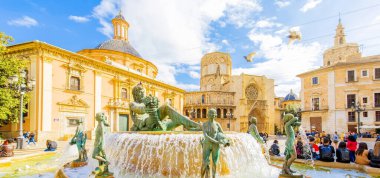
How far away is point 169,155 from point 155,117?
70.8 inches

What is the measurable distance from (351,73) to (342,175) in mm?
28983

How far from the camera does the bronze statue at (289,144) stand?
15.6 feet

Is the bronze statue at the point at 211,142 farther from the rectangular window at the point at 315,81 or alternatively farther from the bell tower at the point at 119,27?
the rectangular window at the point at 315,81

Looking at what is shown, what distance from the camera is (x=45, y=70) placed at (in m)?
16.7

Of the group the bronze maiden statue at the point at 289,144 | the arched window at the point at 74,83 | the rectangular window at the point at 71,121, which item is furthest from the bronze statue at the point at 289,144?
the arched window at the point at 74,83

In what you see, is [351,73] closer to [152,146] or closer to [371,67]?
[371,67]

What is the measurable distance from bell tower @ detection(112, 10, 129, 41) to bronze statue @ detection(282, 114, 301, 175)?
106ft

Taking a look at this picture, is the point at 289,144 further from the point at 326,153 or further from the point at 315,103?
the point at 315,103

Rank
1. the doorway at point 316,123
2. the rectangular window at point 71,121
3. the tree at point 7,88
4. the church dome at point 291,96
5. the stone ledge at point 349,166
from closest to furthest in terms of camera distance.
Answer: the stone ledge at point 349,166 → the tree at point 7,88 → the rectangular window at point 71,121 → the doorway at point 316,123 → the church dome at point 291,96

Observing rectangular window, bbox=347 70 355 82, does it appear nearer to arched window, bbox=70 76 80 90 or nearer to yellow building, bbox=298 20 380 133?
yellow building, bbox=298 20 380 133

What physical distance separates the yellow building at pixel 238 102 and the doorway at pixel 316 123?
11025mm

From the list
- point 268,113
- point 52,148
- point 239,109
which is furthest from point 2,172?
point 268,113

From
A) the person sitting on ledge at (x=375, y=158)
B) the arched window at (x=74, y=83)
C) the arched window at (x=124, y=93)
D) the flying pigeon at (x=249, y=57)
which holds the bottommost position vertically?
the person sitting on ledge at (x=375, y=158)

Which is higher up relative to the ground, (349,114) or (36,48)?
(36,48)
